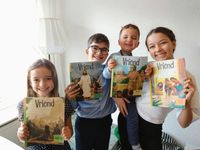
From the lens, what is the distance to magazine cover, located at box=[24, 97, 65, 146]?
1.03 metres

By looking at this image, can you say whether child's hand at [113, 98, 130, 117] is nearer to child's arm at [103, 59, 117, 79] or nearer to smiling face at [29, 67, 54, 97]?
child's arm at [103, 59, 117, 79]

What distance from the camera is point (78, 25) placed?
2262 mm

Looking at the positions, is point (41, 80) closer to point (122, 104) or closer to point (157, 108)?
point (122, 104)

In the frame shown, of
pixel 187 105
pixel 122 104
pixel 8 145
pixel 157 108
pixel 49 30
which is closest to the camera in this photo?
pixel 8 145

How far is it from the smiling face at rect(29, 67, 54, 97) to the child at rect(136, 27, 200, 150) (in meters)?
0.49

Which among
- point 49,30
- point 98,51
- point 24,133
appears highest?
point 49,30

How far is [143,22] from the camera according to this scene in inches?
77.0

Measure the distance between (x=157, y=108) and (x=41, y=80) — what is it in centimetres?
62

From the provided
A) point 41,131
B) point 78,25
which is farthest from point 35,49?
point 41,131

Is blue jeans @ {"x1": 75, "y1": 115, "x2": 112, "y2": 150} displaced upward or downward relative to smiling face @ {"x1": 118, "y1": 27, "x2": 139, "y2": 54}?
downward

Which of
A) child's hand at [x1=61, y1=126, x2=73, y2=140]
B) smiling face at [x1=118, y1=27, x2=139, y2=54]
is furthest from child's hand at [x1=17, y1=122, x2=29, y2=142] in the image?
smiling face at [x1=118, y1=27, x2=139, y2=54]

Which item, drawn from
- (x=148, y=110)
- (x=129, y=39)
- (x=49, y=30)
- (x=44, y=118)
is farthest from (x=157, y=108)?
(x=49, y=30)

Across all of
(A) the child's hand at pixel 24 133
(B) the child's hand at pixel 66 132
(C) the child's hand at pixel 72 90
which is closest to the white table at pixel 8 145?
(A) the child's hand at pixel 24 133

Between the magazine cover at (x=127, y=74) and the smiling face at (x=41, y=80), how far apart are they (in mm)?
319
